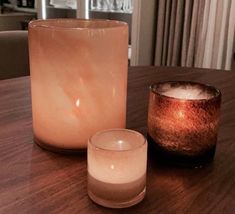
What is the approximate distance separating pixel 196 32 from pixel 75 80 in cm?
194

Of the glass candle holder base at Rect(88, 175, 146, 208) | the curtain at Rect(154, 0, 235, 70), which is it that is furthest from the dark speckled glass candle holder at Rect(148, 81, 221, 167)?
the curtain at Rect(154, 0, 235, 70)

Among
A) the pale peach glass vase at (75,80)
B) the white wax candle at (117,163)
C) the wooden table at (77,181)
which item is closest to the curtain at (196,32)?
the wooden table at (77,181)

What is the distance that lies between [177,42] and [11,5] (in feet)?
6.41

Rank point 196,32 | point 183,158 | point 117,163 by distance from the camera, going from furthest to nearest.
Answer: point 196,32 → point 183,158 → point 117,163

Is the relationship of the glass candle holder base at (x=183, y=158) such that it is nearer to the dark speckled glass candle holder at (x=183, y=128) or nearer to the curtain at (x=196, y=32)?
the dark speckled glass candle holder at (x=183, y=128)

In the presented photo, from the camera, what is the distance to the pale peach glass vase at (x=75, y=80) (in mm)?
546

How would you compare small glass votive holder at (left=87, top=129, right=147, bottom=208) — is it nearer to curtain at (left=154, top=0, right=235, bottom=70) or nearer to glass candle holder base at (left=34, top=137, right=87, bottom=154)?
glass candle holder base at (left=34, top=137, right=87, bottom=154)

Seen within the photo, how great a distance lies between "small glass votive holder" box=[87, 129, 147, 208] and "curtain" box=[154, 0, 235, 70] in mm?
1933

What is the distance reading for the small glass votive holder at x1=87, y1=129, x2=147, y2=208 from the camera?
0.46 m

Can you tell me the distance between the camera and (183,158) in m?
0.56

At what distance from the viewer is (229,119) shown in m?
0.77

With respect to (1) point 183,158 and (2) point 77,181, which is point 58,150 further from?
(1) point 183,158

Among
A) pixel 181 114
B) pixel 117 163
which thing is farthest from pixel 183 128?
pixel 117 163

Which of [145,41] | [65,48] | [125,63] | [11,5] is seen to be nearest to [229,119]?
[125,63]
